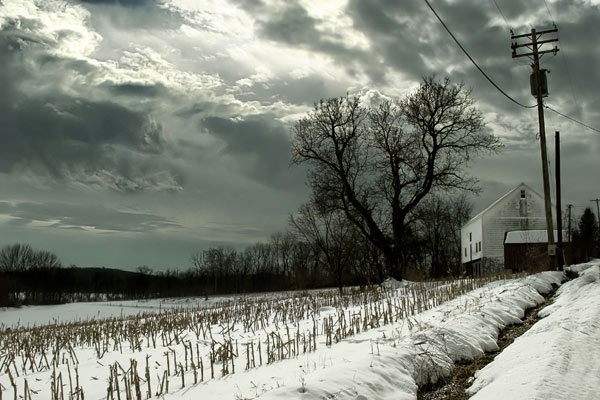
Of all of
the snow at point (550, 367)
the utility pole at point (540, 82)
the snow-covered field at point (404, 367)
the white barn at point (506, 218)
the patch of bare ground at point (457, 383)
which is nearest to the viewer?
the snow at point (550, 367)

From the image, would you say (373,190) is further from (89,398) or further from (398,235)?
(89,398)

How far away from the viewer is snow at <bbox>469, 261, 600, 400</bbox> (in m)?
4.50

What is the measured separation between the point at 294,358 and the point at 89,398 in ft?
8.95

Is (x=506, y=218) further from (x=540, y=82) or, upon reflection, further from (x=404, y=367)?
(x=404, y=367)

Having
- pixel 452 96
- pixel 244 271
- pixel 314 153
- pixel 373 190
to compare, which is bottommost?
pixel 244 271

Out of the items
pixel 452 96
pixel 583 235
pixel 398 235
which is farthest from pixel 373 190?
pixel 583 235

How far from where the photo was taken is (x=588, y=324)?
723 centimetres

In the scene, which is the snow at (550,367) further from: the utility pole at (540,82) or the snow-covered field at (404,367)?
the utility pole at (540,82)

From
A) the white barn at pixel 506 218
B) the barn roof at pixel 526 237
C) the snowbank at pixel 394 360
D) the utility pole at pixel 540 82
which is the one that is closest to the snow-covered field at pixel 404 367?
the snowbank at pixel 394 360

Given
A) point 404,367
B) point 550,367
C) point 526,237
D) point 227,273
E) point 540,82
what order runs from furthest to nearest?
point 227,273
point 526,237
point 540,82
point 404,367
point 550,367

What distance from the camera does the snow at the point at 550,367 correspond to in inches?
177

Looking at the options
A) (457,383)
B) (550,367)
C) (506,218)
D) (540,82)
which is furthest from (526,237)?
(550,367)

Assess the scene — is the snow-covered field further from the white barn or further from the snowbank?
the white barn

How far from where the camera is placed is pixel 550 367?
506 centimetres
